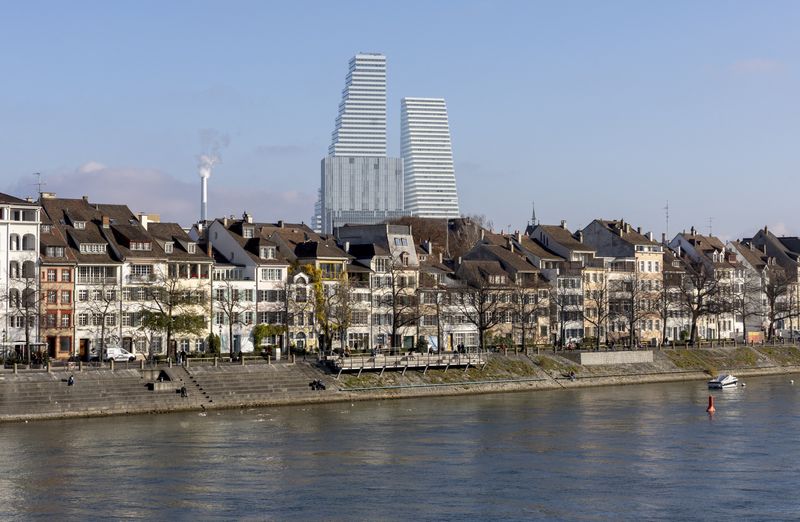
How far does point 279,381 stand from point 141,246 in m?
23.1

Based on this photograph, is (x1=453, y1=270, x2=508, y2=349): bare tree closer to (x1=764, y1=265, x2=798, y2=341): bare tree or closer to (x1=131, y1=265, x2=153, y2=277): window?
(x1=131, y1=265, x2=153, y2=277): window

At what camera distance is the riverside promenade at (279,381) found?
90.0 meters

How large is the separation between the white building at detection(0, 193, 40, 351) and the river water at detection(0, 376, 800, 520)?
22.6 m

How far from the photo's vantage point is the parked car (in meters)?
109

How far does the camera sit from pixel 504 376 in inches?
4660

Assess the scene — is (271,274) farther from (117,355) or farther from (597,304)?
(597,304)

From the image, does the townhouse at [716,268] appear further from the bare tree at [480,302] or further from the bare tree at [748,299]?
the bare tree at [480,302]

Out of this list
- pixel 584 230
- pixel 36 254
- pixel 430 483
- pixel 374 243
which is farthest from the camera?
pixel 584 230

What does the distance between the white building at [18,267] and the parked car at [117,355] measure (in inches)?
221

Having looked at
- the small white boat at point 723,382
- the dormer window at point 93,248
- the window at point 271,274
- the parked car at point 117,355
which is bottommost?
the small white boat at point 723,382

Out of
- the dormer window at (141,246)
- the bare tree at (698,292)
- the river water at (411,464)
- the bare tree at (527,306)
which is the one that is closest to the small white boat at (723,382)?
the bare tree at (527,306)

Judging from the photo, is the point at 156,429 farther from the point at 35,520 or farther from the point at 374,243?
the point at 374,243

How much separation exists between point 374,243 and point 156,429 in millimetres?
61958

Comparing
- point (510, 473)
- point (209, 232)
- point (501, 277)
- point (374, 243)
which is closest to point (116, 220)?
point (209, 232)
